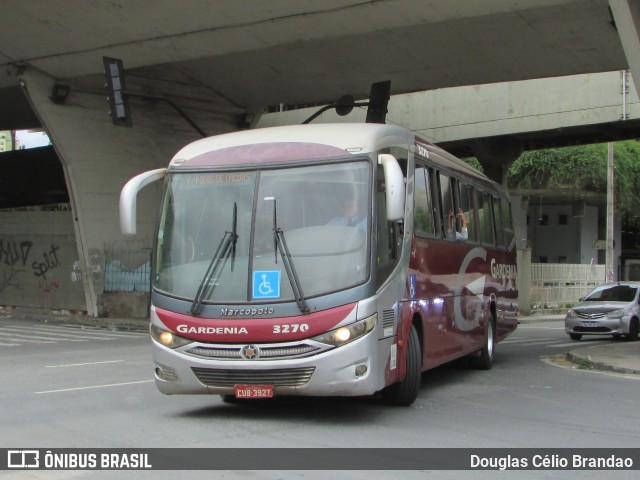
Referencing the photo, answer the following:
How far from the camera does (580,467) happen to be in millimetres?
7488

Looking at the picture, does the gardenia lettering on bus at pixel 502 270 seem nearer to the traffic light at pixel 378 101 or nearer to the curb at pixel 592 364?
the curb at pixel 592 364

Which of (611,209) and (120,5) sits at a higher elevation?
(120,5)

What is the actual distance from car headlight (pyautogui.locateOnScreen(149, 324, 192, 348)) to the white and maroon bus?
18 mm

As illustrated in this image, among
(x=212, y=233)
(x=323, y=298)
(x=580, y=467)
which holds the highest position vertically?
(x=212, y=233)

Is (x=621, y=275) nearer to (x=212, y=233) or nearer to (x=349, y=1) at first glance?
(x=349, y=1)

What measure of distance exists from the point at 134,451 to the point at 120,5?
16999 millimetres

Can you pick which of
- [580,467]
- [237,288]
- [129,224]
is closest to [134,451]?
[237,288]

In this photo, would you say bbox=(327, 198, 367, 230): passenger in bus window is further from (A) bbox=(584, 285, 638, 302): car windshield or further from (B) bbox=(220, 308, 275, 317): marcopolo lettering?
(A) bbox=(584, 285, 638, 302): car windshield

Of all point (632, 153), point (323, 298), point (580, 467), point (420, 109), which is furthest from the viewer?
point (632, 153)

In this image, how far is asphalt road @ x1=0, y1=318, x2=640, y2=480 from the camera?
26.3 feet

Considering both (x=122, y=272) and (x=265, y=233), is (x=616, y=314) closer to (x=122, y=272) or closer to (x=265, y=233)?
(x=122, y=272)

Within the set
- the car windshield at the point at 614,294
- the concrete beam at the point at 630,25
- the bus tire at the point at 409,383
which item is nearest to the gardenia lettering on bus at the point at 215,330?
the bus tire at the point at 409,383

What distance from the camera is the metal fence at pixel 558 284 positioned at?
39750 mm

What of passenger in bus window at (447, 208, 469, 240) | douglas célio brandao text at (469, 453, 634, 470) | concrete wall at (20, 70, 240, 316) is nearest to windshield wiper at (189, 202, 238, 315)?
douglas célio brandao text at (469, 453, 634, 470)
